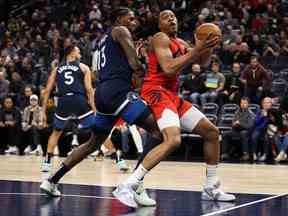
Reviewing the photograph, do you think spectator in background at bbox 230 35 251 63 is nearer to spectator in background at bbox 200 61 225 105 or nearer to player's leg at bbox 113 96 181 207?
spectator in background at bbox 200 61 225 105

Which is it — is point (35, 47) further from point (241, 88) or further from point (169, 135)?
point (169, 135)

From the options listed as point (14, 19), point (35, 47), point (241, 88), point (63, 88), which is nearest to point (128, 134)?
point (241, 88)

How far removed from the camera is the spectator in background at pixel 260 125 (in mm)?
15219

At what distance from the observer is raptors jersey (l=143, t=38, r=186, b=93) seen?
7672mm

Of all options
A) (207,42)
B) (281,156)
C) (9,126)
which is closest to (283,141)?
(281,156)

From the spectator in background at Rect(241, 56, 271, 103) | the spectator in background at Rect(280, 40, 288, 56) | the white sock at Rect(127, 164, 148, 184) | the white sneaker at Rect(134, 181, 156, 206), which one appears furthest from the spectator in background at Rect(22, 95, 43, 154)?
the white sock at Rect(127, 164, 148, 184)

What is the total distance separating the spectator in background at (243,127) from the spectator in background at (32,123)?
387 cm

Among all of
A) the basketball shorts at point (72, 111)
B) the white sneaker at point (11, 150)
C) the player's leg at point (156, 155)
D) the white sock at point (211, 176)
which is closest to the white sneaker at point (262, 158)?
the basketball shorts at point (72, 111)

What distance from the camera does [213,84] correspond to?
16625mm

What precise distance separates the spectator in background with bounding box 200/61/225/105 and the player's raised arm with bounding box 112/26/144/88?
890cm

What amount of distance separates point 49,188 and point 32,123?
29.9 feet

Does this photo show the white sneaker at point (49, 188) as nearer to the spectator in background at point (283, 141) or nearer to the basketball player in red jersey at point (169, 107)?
Answer: the basketball player in red jersey at point (169, 107)

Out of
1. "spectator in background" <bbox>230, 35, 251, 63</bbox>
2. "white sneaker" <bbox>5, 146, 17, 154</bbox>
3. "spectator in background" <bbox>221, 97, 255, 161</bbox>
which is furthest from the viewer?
"spectator in background" <bbox>230, 35, 251, 63</bbox>

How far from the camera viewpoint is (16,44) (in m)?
23.8
